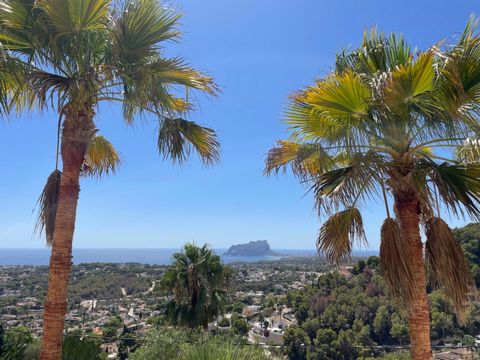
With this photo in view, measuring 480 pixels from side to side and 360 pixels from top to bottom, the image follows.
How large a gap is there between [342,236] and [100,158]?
4.09m

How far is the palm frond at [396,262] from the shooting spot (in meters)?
3.50

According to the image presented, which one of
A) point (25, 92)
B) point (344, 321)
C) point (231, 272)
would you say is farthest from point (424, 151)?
point (344, 321)

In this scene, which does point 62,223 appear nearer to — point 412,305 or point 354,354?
point 412,305

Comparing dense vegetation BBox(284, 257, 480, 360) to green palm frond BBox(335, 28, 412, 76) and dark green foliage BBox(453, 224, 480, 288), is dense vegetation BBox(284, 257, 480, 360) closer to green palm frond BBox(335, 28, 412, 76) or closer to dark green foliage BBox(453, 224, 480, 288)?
dark green foliage BBox(453, 224, 480, 288)

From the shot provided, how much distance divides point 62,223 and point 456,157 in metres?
4.08

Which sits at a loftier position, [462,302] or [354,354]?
[462,302]

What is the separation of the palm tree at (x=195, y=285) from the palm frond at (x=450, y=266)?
7979 mm

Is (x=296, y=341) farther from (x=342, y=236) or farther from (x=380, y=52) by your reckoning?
(x=380, y=52)

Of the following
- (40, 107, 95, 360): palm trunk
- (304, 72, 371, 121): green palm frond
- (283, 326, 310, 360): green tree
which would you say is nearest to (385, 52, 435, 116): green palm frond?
(304, 72, 371, 121): green palm frond

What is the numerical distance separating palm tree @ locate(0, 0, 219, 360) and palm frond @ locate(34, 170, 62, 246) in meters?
0.01

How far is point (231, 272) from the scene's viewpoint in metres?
11.6

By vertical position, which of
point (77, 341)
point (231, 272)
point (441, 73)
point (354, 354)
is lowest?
point (354, 354)

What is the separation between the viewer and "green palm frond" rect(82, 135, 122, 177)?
236 inches

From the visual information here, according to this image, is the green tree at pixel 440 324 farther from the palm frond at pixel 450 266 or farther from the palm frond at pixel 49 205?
the palm frond at pixel 49 205
